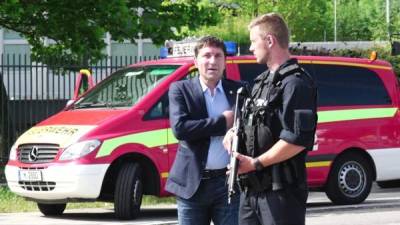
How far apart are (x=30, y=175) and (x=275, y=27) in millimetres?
6933

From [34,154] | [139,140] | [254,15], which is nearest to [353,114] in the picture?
[139,140]

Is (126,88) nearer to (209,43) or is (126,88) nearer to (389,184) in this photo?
(209,43)

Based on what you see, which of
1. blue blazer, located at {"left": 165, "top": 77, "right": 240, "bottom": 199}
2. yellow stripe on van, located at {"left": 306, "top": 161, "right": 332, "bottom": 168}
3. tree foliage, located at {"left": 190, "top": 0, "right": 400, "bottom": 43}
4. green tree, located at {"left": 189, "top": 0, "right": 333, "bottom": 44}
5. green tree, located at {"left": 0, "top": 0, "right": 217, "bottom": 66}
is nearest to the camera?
blue blazer, located at {"left": 165, "top": 77, "right": 240, "bottom": 199}

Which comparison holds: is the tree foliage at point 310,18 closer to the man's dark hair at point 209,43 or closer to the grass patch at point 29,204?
the grass patch at point 29,204

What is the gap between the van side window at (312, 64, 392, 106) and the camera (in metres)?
12.4

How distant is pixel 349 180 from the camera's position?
12.4m

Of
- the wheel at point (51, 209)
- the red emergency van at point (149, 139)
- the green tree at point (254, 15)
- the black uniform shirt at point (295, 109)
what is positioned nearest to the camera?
the black uniform shirt at point (295, 109)

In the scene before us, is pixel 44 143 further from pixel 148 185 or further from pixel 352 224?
pixel 352 224

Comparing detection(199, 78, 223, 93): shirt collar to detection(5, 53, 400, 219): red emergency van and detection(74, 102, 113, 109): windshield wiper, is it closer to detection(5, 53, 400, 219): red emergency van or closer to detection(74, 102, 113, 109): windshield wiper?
detection(5, 53, 400, 219): red emergency van

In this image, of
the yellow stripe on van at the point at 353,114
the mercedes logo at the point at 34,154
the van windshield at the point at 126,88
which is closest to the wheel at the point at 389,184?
the yellow stripe on van at the point at 353,114

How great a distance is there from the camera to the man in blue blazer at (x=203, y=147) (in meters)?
5.51

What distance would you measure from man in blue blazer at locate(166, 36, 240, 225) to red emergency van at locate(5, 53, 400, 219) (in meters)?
5.06

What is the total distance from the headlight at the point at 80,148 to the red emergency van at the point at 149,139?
0.04ft

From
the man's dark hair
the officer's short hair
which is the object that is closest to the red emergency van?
the man's dark hair
